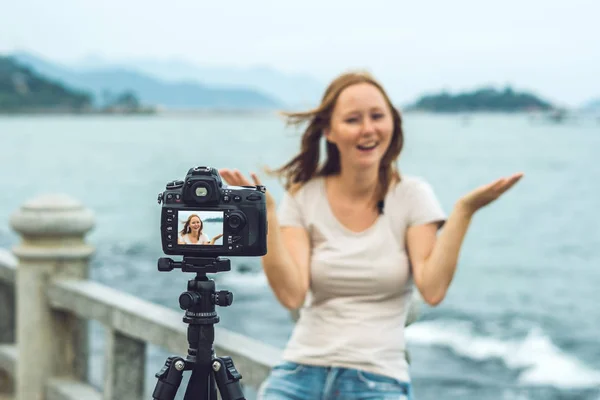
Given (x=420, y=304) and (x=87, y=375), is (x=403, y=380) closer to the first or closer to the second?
(x=420, y=304)

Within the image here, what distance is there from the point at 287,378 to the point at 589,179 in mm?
64265

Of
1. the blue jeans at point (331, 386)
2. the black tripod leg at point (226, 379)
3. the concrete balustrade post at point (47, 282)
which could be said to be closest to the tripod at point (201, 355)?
the black tripod leg at point (226, 379)

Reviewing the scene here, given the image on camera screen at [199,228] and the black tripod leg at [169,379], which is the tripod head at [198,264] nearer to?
the image on camera screen at [199,228]

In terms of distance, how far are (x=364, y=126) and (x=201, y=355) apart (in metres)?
1.03

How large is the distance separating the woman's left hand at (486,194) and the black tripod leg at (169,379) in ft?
3.05

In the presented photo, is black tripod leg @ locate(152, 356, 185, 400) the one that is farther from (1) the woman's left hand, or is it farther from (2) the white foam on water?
(2) the white foam on water

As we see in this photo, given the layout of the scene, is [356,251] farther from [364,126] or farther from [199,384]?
[199,384]

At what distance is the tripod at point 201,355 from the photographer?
1925mm

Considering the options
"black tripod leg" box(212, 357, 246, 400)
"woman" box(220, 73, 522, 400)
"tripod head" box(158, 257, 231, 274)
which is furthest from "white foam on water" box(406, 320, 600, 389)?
→ "tripod head" box(158, 257, 231, 274)

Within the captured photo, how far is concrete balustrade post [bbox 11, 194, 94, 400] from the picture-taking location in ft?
13.1

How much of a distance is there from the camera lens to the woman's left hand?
2.63ft

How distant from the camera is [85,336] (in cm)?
420

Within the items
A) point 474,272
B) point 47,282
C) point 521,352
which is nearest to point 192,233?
point 47,282

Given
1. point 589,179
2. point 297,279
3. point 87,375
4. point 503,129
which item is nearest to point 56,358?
point 87,375
